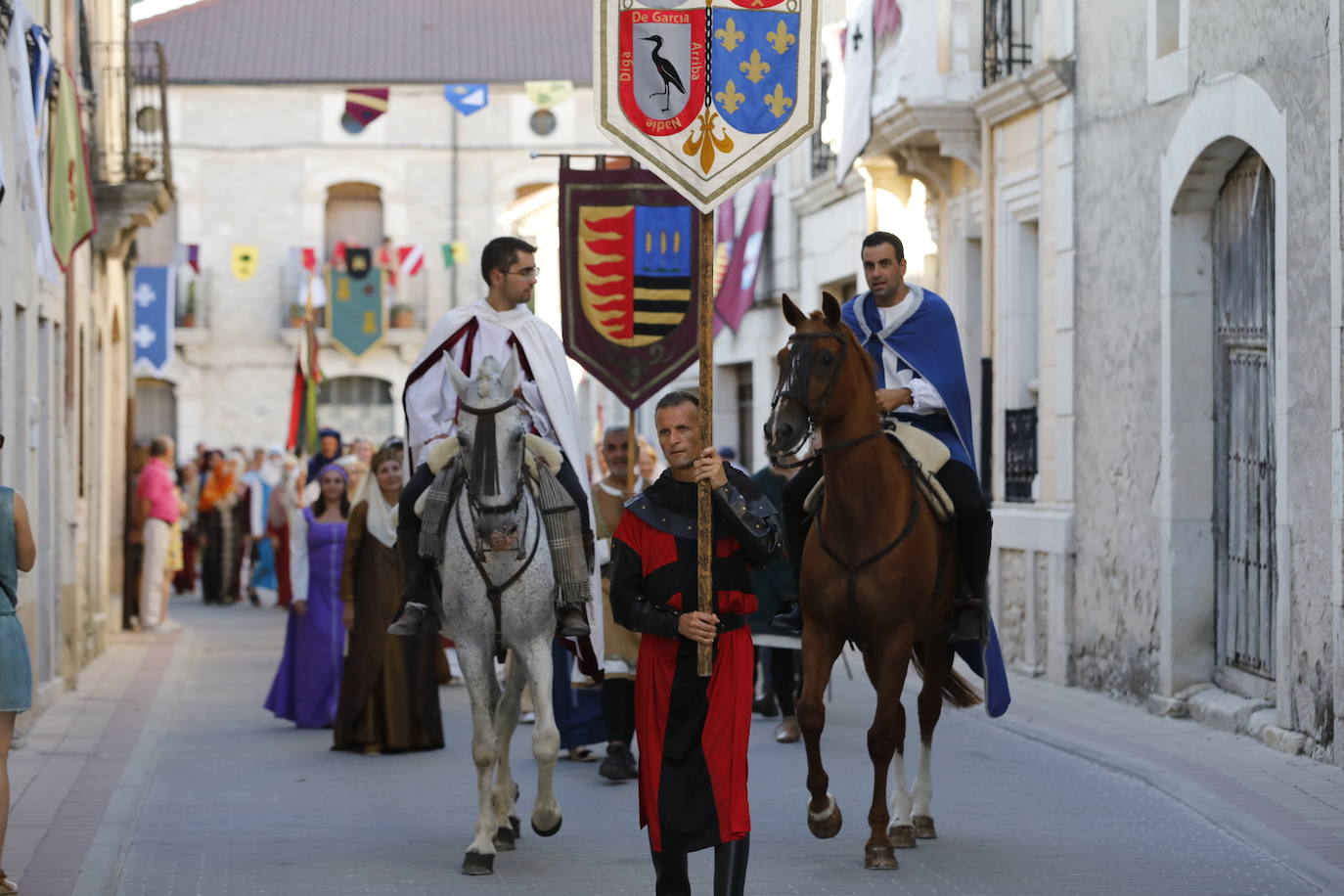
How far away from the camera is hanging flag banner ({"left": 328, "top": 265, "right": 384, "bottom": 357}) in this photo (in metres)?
50.0

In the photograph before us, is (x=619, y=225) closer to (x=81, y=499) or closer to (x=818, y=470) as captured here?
(x=818, y=470)

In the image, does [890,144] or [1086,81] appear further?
[890,144]

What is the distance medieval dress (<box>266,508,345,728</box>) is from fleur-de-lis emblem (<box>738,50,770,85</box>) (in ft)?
23.6

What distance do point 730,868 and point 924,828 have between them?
276 cm

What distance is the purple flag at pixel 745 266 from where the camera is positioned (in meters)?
27.4

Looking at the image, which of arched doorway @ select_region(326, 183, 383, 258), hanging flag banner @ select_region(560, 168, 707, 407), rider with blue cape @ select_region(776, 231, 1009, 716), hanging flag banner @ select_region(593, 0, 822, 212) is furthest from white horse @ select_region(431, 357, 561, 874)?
arched doorway @ select_region(326, 183, 383, 258)

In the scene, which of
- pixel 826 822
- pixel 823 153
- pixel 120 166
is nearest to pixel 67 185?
pixel 826 822

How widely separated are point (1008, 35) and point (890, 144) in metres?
2.32

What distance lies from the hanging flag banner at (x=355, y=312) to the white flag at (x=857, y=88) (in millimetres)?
29773

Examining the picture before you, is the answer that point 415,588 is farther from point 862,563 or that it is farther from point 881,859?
point 881,859

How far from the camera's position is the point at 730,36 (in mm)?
8086

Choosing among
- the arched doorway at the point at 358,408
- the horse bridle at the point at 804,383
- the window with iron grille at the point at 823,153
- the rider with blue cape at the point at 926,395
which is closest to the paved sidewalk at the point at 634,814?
the rider with blue cape at the point at 926,395

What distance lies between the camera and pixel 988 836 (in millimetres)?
9391

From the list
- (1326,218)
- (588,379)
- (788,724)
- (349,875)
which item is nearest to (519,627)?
(349,875)
